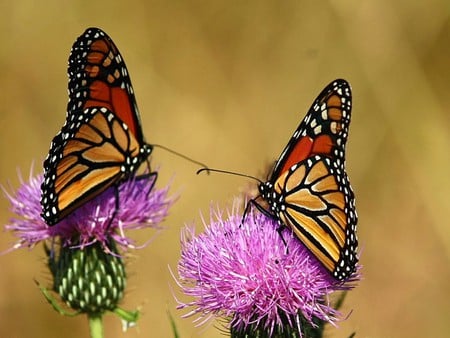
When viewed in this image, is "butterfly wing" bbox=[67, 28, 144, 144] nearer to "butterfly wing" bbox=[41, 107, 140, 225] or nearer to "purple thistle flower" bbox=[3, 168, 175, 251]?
"butterfly wing" bbox=[41, 107, 140, 225]

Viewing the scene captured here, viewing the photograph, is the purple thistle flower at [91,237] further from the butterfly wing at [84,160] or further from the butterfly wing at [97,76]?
the butterfly wing at [97,76]

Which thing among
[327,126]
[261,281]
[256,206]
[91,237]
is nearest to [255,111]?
[91,237]

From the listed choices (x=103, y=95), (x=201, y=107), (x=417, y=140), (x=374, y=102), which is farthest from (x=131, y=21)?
(x=103, y=95)

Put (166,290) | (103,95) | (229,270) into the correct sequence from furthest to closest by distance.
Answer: (166,290) → (103,95) → (229,270)

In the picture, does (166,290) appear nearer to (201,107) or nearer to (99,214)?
(201,107)

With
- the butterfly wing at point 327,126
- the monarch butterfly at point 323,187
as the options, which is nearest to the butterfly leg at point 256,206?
the monarch butterfly at point 323,187
